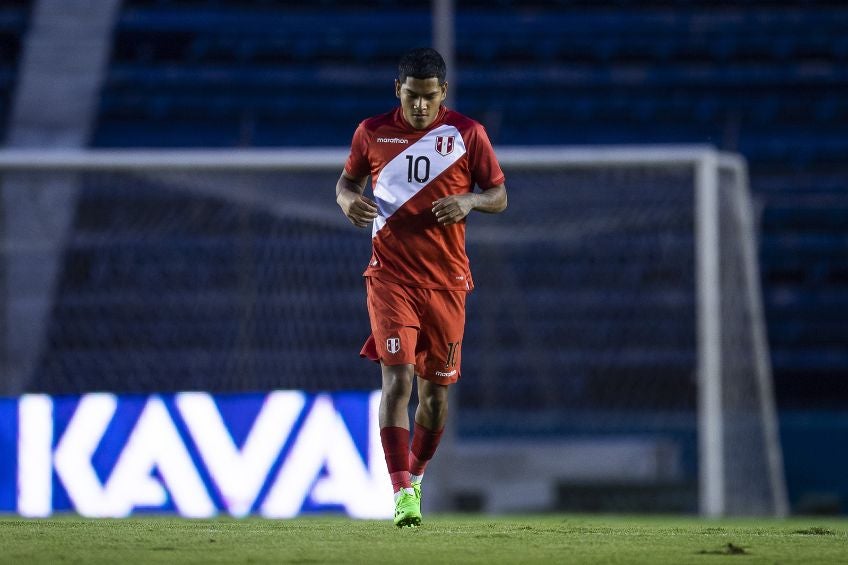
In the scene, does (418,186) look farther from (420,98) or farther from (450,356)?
(450,356)

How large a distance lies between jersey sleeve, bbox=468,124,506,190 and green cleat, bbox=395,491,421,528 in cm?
102

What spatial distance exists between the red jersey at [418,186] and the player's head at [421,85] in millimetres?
83

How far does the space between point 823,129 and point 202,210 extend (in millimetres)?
7150

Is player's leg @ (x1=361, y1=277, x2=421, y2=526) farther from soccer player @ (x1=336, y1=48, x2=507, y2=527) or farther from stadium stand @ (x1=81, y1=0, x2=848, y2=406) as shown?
stadium stand @ (x1=81, y1=0, x2=848, y2=406)

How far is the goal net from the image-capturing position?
385 inches

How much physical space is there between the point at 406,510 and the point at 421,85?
1314mm

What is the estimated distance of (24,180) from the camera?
993cm

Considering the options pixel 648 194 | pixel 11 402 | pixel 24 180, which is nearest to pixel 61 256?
pixel 24 180

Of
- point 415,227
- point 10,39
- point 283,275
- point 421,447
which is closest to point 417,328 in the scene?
point 415,227

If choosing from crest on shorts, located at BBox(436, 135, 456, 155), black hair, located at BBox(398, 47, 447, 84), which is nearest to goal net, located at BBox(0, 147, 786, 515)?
crest on shorts, located at BBox(436, 135, 456, 155)

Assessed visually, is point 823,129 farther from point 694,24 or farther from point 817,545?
point 817,545

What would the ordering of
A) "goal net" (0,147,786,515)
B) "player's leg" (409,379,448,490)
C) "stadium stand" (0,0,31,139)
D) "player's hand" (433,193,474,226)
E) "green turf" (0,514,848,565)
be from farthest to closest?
"stadium stand" (0,0,31,139) → "goal net" (0,147,786,515) → "player's leg" (409,379,448,490) → "player's hand" (433,193,474,226) → "green turf" (0,514,848,565)

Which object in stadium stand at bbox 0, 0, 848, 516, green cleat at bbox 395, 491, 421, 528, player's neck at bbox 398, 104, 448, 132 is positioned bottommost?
green cleat at bbox 395, 491, 421, 528

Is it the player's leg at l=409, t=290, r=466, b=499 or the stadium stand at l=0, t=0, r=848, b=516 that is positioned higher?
the stadium stand at l=0, t=0, r=848, b=516
